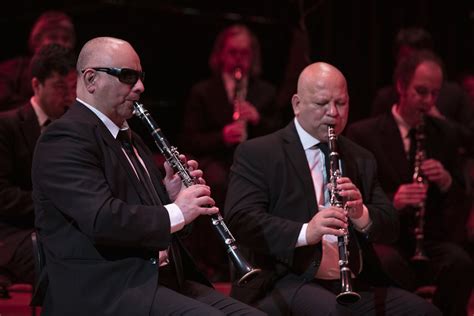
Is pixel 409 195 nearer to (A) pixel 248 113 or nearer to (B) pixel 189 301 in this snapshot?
(A) pixel 248 113

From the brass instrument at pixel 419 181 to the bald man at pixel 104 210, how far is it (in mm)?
1649

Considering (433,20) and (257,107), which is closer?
(257,107)

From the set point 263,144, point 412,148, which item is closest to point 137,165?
point 263,144

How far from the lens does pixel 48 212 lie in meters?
3.80

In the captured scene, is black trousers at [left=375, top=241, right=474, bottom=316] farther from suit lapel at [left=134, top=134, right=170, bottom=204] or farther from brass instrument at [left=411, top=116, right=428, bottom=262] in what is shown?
suit lapel at [left=134, top=134, right=170, bottom=204]

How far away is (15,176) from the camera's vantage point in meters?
4.90

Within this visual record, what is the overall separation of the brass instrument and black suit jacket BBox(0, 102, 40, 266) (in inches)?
82.7

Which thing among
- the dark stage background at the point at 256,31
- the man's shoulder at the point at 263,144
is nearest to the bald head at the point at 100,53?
the man's shoulder at the point at 263,144

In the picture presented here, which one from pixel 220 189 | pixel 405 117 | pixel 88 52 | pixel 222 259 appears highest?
pixel 88 52

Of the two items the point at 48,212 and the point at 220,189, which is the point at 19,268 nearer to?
the point at 48,212

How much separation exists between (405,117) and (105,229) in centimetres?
252

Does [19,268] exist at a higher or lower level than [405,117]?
lower

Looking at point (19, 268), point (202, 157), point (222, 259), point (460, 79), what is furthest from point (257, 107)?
point (19, 268)

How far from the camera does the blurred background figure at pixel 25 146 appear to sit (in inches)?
187
